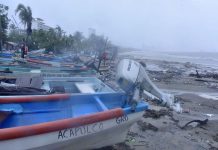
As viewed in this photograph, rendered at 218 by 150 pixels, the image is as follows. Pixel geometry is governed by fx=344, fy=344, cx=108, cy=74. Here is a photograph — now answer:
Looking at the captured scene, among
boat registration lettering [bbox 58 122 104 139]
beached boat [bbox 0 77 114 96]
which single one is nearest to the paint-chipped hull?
boat registration lettering [bbox 58 122 104 139]

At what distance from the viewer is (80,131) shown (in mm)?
5918

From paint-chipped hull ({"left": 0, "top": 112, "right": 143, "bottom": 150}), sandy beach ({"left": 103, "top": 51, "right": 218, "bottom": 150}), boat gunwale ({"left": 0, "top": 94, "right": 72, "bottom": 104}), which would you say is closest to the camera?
paint-chipped hull ({"left": 0, "top": 112, "right": 143, "bottom": 150})

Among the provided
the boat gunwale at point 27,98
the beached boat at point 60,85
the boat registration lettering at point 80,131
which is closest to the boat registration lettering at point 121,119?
the boat registration lettering at point 80,131

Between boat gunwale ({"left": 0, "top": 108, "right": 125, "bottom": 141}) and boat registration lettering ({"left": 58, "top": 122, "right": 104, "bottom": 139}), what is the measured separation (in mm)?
88

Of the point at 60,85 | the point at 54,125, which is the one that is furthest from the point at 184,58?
the point at 54,125

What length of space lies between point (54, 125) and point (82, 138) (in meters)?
0.96

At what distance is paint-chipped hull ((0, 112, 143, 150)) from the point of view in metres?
5.13

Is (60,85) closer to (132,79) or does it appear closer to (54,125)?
(132,79)

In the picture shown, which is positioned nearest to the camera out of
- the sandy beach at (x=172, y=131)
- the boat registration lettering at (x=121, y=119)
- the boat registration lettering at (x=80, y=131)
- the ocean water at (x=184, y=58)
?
the boat registration lettering at (x=80, y=131)

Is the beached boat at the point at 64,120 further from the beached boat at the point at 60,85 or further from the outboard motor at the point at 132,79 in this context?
the beached boat at the point at 60,85

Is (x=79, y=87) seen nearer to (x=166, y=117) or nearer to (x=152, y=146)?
(x=152, y=146)

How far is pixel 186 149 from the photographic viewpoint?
8.10m

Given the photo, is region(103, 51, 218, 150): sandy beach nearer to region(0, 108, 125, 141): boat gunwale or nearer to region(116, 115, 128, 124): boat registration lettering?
region(116, 115, 128, 124): boat registration lettering

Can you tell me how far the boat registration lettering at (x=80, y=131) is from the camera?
5626 mm
